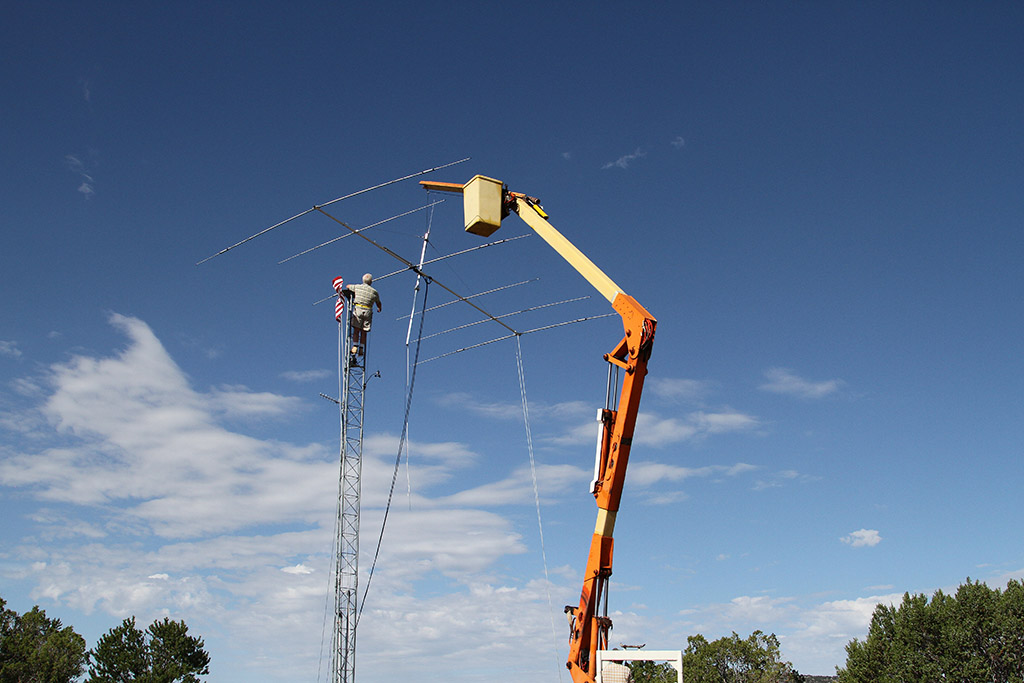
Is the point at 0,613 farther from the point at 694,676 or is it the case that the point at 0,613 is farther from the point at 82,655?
the point at 694,676

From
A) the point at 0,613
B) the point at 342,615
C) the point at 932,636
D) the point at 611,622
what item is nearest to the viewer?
the point at 611,622

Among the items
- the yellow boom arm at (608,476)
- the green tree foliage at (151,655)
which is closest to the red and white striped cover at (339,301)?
the yellow boom arm at (608,476)

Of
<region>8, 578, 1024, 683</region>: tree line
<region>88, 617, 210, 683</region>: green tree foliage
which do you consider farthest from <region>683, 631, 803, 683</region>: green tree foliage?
<region>88, 617, 210, 683</region>: green tree foliage

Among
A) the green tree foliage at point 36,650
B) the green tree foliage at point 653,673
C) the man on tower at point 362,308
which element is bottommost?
the green tree foliage at point 653,673

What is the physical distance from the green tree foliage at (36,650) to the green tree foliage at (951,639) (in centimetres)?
5382

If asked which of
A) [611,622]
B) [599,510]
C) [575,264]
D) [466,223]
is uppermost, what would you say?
[466,223]

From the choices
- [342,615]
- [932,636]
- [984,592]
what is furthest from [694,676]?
[342,615]

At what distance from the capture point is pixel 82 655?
54.6 meters

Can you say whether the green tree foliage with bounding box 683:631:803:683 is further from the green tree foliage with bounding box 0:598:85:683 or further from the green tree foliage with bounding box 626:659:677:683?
the green tree foliage with bounding box 0:598:85:683

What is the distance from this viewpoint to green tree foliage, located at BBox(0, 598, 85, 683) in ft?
166

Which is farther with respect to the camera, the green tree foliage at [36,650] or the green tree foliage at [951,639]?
the green tree foliage at [36,650]

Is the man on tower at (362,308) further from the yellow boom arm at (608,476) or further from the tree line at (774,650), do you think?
the tree line at (774,650)

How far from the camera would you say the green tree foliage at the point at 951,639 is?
3919 cm

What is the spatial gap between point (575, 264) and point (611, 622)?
30.2ft
